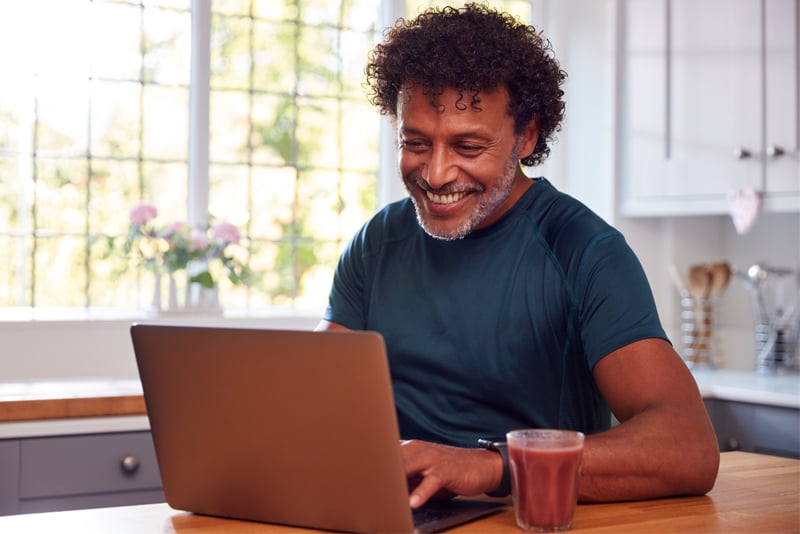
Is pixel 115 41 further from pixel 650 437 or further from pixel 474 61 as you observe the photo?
pixel 650 437

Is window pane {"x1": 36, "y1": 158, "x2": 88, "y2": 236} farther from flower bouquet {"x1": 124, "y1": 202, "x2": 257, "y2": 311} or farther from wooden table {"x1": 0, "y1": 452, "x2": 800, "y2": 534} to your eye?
wooden table {"x1": 0, "y1": 452, "x2": 800, "y2": 534}

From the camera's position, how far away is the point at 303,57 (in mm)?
3912

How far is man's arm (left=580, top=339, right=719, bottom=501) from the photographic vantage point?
138cm

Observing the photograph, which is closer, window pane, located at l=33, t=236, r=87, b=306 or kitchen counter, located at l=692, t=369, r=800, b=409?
kitchen counter, located at l=692, t=369, r=800, b=409

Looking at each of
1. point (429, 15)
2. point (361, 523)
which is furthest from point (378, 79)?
point (361, 523)

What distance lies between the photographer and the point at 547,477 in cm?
121

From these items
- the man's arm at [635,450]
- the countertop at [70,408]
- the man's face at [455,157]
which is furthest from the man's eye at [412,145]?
the countertop at [70,408]

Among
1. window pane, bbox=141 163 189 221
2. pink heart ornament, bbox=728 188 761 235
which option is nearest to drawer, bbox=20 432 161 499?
window pane, bbox=141 163 189 221

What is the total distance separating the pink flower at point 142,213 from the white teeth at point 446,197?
1775 mm

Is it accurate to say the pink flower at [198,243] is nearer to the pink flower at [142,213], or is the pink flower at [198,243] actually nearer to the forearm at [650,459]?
the pink flower at [142,213]

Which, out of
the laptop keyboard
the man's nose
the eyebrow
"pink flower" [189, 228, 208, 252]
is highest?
the eyebrow

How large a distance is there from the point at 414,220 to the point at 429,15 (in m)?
0.37

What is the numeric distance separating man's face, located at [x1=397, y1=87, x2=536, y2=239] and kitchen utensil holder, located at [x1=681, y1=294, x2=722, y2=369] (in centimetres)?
221

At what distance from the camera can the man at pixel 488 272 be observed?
5.34ft
